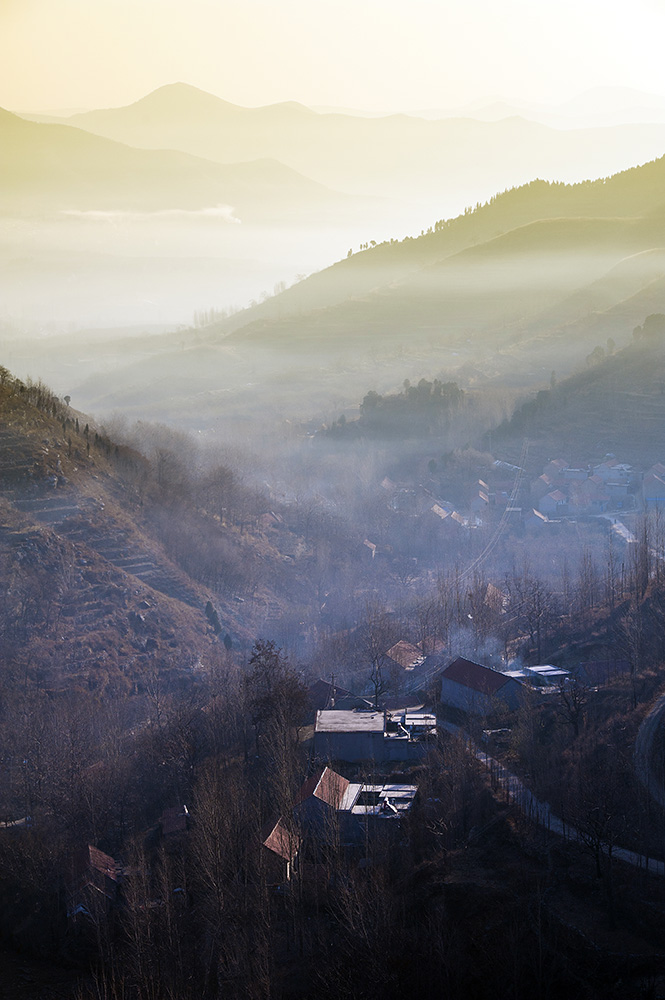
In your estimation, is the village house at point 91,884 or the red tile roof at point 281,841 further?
the village house at point 91,884

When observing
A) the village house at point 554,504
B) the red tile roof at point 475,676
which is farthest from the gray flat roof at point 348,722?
the village house at point 554,504

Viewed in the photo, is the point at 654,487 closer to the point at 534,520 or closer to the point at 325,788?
the point at 534,520

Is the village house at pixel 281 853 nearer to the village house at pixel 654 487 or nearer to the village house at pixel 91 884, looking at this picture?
the village house at pixel 91 884

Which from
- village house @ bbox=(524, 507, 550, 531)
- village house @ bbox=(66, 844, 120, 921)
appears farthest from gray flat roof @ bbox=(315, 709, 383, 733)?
village house @ bbox=(524, 507, 550, 531)

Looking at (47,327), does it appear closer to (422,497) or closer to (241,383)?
(241,383)

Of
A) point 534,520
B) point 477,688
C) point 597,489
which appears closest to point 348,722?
point 477,688
